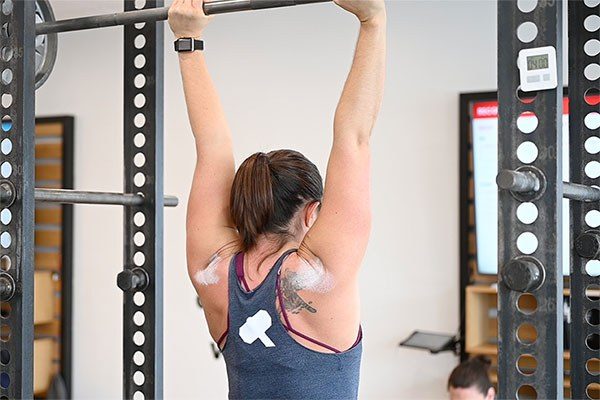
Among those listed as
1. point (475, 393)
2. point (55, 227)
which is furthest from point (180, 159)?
point (475, 393)

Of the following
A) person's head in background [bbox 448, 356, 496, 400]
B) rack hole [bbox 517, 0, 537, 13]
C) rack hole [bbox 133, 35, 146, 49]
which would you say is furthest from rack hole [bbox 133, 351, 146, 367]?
person's head in background [bbox 448, 356, 496, 400]

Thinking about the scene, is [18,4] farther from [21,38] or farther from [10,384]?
[10,384]

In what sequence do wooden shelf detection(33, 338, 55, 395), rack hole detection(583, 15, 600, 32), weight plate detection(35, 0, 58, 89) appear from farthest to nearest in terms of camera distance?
wooden shelf detection(33, 338, 55, 395), weight plate detection(35, 0, 58, 89), rack hole detection(583, 15, 600, 32)

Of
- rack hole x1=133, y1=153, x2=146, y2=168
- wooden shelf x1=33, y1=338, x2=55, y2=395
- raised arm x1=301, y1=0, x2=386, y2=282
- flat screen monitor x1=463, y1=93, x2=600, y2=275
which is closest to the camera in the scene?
raised arm x1=301, y1=0, x2=386, y2=282

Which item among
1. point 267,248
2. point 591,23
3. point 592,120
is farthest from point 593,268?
point 267,248

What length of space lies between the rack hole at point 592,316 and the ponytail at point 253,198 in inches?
30.3

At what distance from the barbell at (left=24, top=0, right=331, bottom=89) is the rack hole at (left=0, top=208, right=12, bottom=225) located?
0.30 meters

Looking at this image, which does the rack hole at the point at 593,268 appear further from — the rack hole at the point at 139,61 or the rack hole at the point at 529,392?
the rack hole at the point at 139,61

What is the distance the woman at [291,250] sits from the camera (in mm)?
1563

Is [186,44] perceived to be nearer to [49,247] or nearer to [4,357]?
[4,357]

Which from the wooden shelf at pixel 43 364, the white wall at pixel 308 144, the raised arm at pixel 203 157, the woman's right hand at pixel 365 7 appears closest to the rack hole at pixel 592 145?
the woman's right hand at pixel 365 7

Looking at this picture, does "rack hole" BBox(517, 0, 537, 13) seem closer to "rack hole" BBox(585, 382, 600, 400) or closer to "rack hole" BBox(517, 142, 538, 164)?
"rack hole" BBox(517, 142, 538, 164)

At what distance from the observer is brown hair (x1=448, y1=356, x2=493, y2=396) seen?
143 inches

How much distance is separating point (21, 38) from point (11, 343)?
1.96 ft
